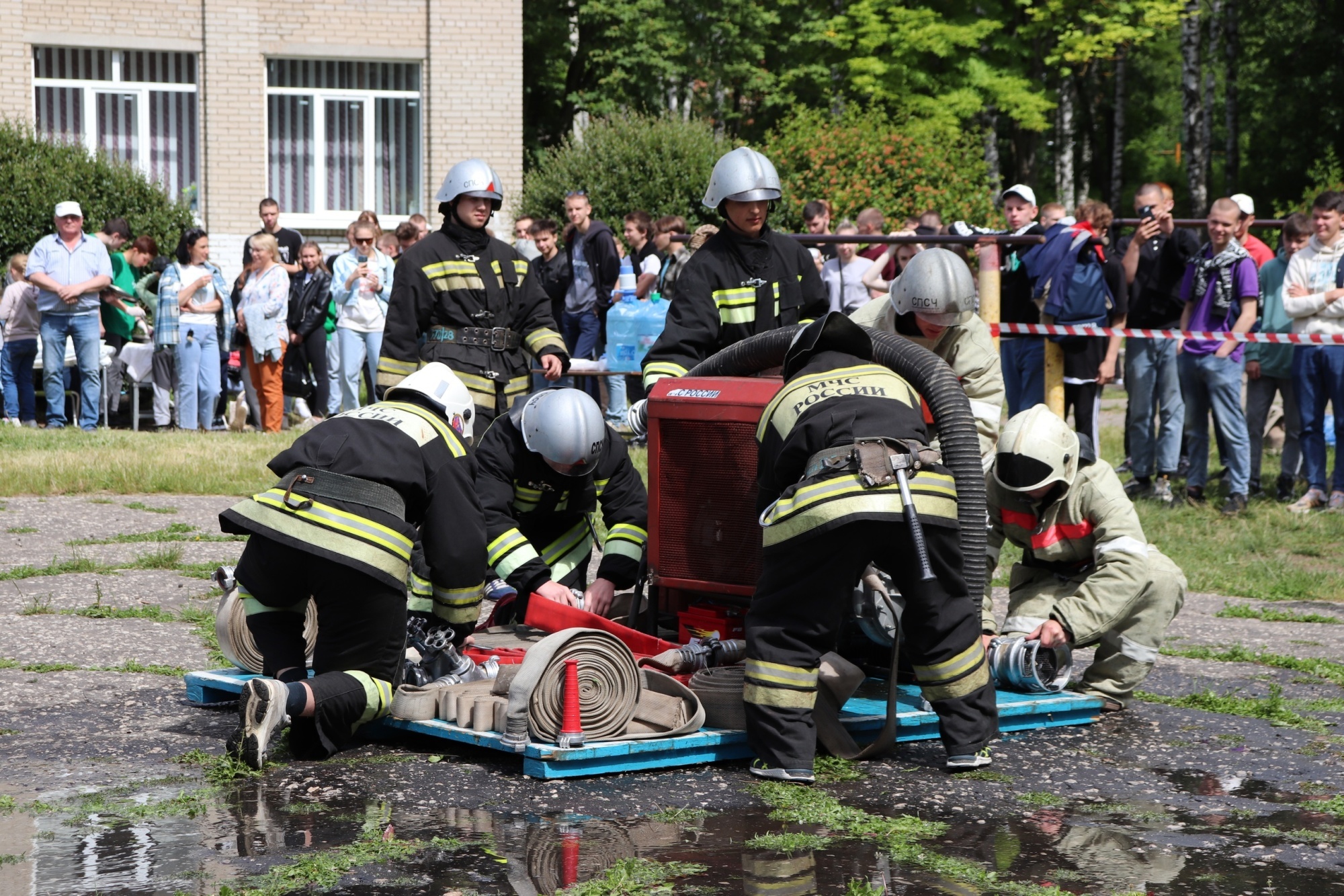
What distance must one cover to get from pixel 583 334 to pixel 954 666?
10.1 meters

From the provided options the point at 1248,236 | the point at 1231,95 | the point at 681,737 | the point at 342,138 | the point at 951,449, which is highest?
the point at 1231,95

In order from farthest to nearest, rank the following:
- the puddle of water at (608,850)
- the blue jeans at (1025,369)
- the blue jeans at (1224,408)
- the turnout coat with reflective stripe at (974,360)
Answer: the blue jeans at (1025,369) < the blue jeans at (1224,408) < the turnout coat with reflective stripe at (974,360) < the puddle of water at (608,850)

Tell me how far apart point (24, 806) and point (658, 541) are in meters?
2.54

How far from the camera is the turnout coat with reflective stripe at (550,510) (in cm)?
638

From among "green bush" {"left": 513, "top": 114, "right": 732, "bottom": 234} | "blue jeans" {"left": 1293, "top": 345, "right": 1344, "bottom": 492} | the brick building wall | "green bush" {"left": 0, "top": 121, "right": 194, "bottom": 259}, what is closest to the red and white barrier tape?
"blue jeans" {"left": 1293, "top": 345, "right": 1344, "bottom": 492}

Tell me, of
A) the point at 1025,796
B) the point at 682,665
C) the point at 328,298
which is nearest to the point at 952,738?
the point at 1025,796

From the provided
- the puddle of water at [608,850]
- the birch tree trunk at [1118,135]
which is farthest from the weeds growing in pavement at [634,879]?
the birch tree trunk at [1118,135]

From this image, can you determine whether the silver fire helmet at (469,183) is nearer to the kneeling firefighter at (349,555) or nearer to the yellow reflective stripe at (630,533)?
the yellow reflective stripe at (630,533)

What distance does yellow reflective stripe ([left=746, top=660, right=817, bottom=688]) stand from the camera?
5.17 metres

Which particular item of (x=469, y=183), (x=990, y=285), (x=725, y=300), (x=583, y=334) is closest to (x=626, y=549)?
(x=725, y=300)

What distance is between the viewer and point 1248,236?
12.9 meters

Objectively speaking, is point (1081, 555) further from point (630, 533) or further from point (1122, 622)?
point (630, 533)

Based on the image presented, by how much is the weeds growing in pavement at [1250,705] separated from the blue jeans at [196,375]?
A: 10280mm

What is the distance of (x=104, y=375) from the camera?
15.2 meters
